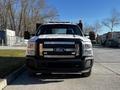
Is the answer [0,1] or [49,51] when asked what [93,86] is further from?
[0,1]

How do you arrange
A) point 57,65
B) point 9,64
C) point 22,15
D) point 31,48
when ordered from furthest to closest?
point 22,15
point 9,64
point 31,48
point 57,65

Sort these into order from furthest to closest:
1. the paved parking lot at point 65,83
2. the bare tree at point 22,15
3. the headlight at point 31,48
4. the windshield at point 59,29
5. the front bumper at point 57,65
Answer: the bare tree at point 22,15 < the windshield at point 59,29 < the headlight at point 31,48 < the front bumper at point 57,65 < the paved parking lot at point 65,83

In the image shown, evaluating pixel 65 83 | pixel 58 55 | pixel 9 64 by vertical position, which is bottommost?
pixel 65 83

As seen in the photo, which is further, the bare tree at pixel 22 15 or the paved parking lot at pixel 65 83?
the bare tree at pixel 22 15

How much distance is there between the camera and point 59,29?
1365 cm

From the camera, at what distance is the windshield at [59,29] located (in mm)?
13453

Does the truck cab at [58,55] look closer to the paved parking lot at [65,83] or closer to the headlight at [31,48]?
the headlight at [31,48]

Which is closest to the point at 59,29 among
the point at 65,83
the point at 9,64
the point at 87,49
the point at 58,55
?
the point at 87,49

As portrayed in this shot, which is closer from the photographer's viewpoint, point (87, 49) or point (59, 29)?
point (87, 49)

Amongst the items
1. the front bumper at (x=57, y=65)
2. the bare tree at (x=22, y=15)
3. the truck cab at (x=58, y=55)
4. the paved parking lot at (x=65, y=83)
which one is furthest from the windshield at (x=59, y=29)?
the bare tree at (x=22, y=15)

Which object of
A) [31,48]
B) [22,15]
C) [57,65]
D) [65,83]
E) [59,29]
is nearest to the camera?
[65,83]

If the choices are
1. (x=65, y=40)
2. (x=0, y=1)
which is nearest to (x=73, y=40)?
(x=65, y=40)

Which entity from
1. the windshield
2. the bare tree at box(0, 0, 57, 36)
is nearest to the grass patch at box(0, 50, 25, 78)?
the windshield

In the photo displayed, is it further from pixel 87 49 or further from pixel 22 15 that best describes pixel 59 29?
pixel 22 15
